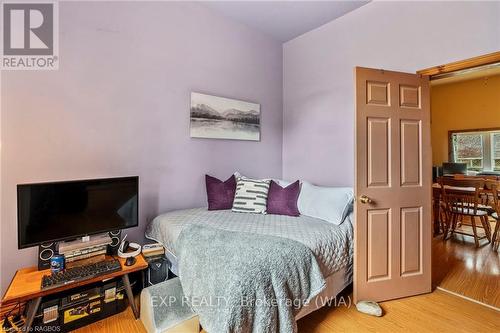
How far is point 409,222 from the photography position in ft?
7.04

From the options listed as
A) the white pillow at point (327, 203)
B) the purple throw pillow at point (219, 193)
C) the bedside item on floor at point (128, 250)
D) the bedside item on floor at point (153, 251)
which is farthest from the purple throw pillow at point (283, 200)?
the bedside item on floor at point (128, 250)

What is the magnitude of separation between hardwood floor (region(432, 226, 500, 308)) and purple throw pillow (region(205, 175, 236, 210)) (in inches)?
87.2

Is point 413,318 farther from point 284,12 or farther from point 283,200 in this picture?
→ point 284,12

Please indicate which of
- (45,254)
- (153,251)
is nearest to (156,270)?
(153,251)

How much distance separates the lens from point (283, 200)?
2521 mm

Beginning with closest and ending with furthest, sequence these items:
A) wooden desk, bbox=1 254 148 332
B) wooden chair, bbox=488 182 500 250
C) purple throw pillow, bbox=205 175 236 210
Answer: wooden desk, bbox=1 254 148 332 → purple throw pillow, bbox=205 175 236 210 → wooden chair, bbox=488 182 500 250

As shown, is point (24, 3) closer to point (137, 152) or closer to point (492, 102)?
point (137, 152)

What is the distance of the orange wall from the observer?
496 centimetres

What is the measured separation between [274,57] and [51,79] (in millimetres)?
2614

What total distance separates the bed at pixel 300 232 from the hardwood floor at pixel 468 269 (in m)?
1.14

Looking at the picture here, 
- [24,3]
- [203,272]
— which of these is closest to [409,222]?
[203,272]

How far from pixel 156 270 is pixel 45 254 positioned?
805 mm

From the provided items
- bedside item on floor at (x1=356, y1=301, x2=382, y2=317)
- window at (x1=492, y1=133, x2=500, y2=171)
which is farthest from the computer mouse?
window at (x1=492, y1=133, x2=500, y2=171)

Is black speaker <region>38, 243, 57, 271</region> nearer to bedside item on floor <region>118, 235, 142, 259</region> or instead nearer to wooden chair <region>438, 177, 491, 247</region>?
bedside item on floor <region>118, 235, 142, 259</region>
